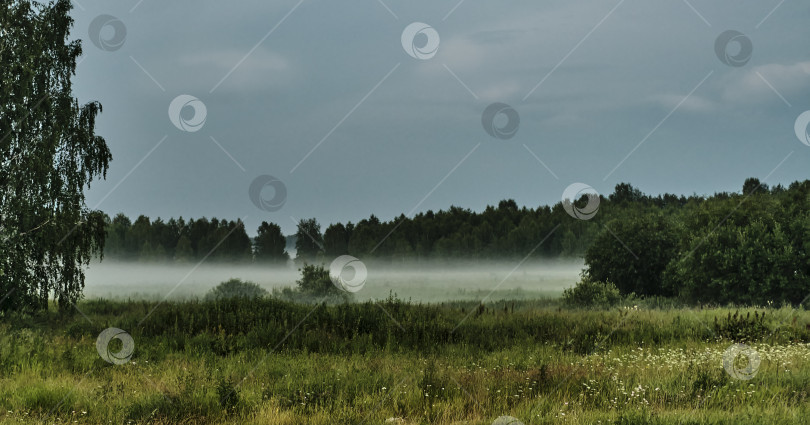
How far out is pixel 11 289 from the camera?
21109 mm

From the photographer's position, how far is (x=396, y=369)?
36.5 ft

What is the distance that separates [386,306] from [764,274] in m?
21.9

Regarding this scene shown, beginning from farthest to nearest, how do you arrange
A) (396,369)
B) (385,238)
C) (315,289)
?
(385,238), (315,289), (396,369)

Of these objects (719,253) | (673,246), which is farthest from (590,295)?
(673,246)

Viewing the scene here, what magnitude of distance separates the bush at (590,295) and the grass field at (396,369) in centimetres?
1175

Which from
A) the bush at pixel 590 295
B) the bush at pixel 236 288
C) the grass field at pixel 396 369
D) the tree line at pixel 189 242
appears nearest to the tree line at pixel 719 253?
the bush at pixel 590 295

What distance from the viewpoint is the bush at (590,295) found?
3197cm

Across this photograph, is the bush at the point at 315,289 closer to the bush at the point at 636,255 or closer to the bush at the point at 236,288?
the bush at the point at 236,288

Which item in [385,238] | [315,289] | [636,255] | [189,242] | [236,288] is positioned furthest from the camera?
[385,238]

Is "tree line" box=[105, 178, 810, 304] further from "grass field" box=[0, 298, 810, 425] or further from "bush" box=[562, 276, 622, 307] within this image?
"grass field" box=[0, 298, 810, 425]

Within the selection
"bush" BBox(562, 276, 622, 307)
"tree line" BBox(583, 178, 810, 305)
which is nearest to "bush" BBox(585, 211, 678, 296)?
"tree line" BBox(583, 178, 810, 305)

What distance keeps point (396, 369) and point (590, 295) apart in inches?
920

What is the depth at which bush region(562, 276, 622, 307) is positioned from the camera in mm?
31969

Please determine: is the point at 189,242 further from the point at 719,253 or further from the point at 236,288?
the point at 719,253
